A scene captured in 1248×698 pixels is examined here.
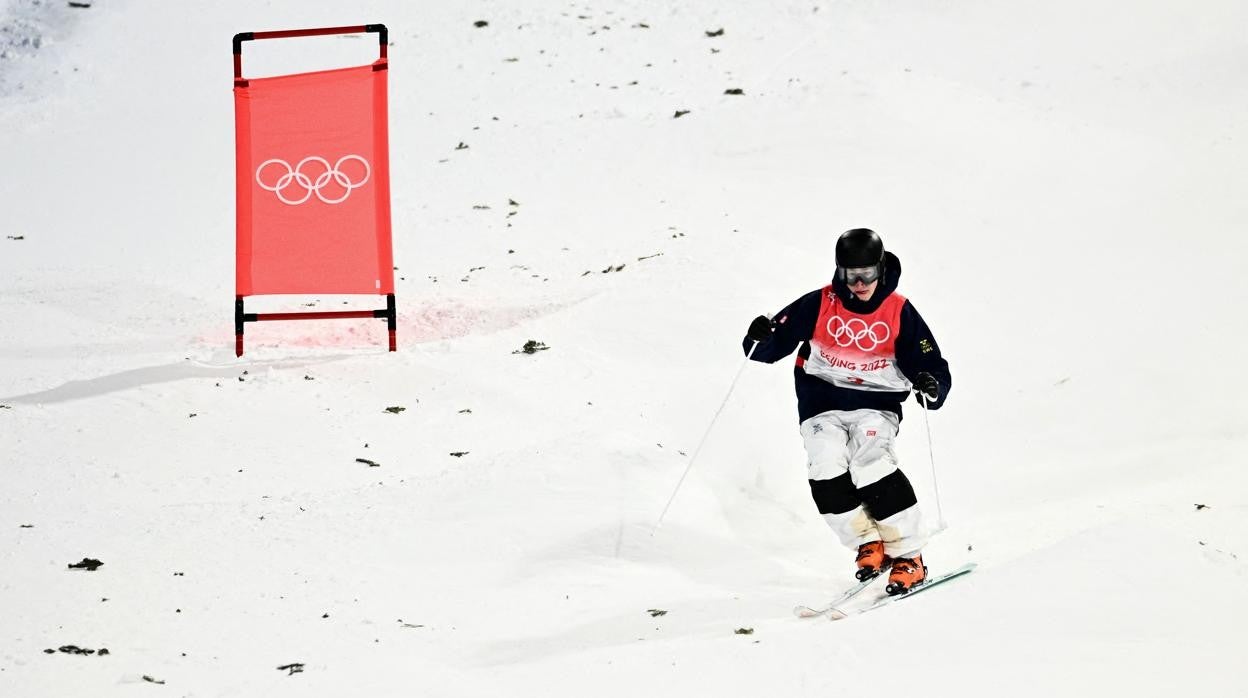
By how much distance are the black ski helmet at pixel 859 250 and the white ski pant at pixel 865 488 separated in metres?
0.66

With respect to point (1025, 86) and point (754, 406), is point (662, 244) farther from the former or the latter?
point (1025, 86)

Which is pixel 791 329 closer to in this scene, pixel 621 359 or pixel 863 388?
pixel 863 388

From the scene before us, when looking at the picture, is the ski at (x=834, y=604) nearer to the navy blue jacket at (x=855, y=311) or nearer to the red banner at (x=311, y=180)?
the navy blue jacket at (x=855, y=311)

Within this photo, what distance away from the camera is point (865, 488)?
5.53 m

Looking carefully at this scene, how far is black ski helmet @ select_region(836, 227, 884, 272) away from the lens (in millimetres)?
5387

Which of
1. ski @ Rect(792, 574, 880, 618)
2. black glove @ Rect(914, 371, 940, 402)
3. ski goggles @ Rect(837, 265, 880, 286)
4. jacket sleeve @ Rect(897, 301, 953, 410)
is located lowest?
ski @ Rect(792, 574, 880, 618)

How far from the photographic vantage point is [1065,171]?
11.0 metres

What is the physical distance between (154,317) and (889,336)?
5.08 meters

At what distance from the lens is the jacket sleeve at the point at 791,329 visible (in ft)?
18.8

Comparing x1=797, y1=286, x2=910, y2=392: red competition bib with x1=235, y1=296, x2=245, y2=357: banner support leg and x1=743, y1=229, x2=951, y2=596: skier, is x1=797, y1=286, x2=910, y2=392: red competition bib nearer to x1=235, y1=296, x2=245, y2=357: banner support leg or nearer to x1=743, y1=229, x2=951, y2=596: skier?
x1=743, y1=229, x2=951, y2=596: skier

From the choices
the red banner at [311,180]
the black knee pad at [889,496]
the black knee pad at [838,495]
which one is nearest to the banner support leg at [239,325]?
the red banner at [311,180]

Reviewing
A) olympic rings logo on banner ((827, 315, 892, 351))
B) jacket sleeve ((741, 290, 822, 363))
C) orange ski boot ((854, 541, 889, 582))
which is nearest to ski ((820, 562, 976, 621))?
orange ski boot ((854, 541, 889, 582))

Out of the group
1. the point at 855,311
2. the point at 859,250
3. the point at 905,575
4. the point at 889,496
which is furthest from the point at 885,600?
the point at 859,250

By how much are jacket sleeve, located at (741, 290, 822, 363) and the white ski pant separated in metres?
0.40
